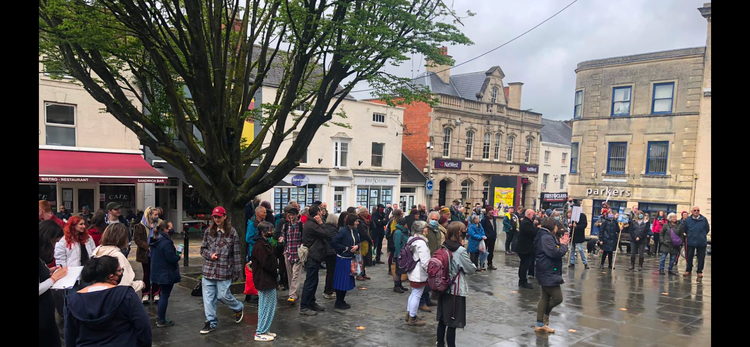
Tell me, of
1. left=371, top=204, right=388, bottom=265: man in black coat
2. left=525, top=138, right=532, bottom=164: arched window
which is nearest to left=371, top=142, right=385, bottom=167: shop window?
left=371, top=204, right=388, bottom=265: man in black coat

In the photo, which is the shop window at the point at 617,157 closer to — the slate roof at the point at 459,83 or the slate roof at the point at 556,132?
the slate roof at the point at 459,83

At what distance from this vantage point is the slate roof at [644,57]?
22.9 meters

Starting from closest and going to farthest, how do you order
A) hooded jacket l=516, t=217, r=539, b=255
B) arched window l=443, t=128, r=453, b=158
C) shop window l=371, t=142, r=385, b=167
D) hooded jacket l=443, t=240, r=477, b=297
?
hooded jacket l=443, t=240, r=477, b=297 < hooded jacket l=516, t=217, r=539, b=255 < shop window l=371, t=142, r=385, b=167 < arched window l=443, t=128, r=453, b=158

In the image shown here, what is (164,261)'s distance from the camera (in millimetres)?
7055

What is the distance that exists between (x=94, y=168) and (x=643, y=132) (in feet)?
84.6

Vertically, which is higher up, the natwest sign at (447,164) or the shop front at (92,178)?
the natwest sign at (447,164)

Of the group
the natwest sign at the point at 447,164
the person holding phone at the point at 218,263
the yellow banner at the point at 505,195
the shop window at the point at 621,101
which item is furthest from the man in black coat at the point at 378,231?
the natwest sign at the point at 447,164

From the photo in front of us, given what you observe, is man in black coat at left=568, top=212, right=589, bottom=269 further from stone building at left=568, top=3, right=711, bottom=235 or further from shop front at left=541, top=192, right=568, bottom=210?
shop front at left=541, top=192, right=568, bottom=210

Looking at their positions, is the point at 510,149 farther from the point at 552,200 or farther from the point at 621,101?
the point at 621,101

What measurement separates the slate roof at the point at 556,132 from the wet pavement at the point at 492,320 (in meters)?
36.1

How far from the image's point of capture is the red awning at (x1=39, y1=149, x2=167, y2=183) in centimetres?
1537

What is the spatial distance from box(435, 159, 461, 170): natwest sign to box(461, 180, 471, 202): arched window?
1762 millimetres
